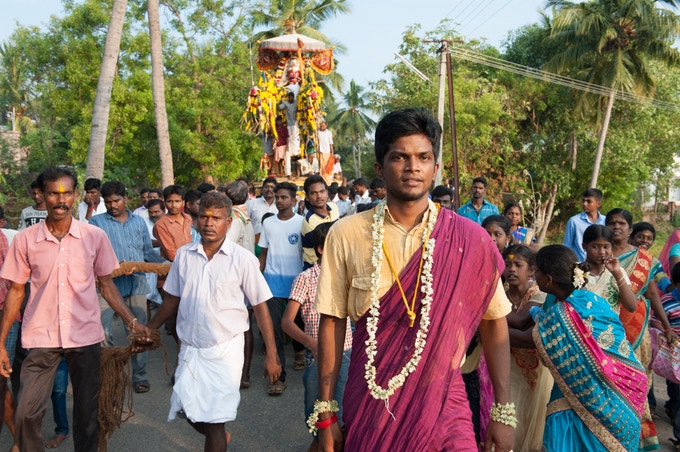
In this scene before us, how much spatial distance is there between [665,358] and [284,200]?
12.7 ft

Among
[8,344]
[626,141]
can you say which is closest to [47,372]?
[8,344]

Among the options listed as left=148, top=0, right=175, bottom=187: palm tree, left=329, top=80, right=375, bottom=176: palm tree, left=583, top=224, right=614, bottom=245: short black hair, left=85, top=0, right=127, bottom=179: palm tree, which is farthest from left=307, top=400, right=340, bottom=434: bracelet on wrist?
left=329, top=80, right=375, bottom=176: palm tree

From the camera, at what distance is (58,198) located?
3854 mm

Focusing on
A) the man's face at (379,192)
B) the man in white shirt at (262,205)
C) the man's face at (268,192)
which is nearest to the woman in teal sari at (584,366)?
the man's face at (379,192)

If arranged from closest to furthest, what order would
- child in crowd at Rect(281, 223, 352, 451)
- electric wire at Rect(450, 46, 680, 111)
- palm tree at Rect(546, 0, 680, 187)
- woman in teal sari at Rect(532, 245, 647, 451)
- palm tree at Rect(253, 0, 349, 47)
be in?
woman in teal sari at Rect(532, 245, 647, 451) → child in crowd at Rect(281, 223, 352, 451) → palm tree at Rect(546, 0, 680, 187) → electric wire at Rect(450, 46, 680, 111) → palm tree at Rect(253, 0, 349, 47)

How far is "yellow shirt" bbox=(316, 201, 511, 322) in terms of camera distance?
2355 mm

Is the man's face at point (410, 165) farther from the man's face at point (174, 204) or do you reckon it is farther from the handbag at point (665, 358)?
the man's face at point (174, 204)

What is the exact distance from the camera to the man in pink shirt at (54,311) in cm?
379

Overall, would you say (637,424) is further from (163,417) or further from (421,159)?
(163,417)

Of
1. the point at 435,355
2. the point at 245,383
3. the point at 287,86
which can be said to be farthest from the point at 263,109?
the point at 435,355

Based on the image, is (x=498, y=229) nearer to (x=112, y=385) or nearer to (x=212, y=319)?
(x=212, y=319)

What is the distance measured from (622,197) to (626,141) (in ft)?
9.23

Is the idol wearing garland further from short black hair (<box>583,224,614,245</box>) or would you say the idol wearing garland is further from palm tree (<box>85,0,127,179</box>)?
palm tree (<box>85,0,127,179</box>)

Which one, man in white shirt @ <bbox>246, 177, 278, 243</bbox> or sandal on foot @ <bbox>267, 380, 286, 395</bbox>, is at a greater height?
man in white shirt @ <bbox>246, 177, 278, 243</bbox>
